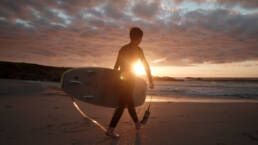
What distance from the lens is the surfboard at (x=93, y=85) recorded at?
9.50 feet

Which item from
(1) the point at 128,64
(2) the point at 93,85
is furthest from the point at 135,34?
(2) the point at 93,85

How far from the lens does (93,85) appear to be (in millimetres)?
2965

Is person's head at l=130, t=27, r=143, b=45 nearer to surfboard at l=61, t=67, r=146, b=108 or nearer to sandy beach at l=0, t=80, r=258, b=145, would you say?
surfboard at l=61, t=67, r=146, b=108

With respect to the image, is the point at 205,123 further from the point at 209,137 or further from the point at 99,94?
the point at 99,94

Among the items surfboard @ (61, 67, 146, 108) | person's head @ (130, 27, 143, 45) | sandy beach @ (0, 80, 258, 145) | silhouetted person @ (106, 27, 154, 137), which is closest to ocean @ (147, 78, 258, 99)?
sandy beach @ (0, 80, 258, 145)

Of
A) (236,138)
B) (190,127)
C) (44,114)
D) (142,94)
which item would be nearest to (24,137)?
(44,114)

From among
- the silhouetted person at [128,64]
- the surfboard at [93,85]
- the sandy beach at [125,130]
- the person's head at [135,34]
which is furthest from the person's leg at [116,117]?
the person's head at [135,34]

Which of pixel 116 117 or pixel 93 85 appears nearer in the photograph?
pixel 116 117

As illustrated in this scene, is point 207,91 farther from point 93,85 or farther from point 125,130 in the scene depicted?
point 93,85

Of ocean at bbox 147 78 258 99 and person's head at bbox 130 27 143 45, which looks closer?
person's head at bbox 130 27 143 45

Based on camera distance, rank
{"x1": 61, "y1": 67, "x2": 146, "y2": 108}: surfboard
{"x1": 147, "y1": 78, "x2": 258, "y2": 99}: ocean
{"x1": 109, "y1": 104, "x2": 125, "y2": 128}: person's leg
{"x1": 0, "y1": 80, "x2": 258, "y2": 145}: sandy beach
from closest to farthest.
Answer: {"x1": 0, "y1": 80, "x2": 258, "y2": 145}: sandy beach, {"x1": 109, "y1": 104, "x2": 125, "y2": 128}: person's leg, {"x1": 61, "y1": 67, "x2": 146, "y2": 108}: surfboard, {"x1": 147, "y1": 78, "x2": 258, "y2": 99}: ocean

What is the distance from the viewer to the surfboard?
2896mm

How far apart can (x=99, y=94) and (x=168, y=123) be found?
1.42m

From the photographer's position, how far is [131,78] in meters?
2.42
